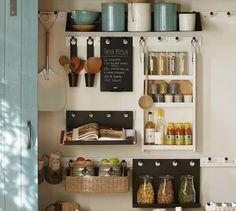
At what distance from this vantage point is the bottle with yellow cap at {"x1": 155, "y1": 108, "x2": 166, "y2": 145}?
4016 millimetres

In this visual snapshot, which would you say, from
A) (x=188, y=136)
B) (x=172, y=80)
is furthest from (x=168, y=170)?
(x=172, y=80)

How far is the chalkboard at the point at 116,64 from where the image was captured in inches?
158

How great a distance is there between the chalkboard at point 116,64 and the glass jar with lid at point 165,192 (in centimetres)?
69

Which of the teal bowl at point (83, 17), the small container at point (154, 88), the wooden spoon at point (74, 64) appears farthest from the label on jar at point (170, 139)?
the teal bowl at point (83, 17)

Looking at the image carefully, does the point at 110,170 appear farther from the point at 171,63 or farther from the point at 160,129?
the point at 171,63

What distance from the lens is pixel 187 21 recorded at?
3898 mm

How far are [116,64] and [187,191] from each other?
1.01 meters

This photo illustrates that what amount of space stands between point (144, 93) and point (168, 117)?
0.81 ft

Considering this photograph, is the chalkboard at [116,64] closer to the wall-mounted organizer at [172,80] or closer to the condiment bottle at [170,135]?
the wall-mounted organizer at [172,80]

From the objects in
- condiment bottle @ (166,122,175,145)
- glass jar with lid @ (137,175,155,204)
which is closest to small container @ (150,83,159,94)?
condiment bottle @ (166,122,175,145)

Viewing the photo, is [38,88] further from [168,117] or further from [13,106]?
[168,117]

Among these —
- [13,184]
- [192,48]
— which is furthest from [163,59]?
[13,184]

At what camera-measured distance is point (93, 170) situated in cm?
396

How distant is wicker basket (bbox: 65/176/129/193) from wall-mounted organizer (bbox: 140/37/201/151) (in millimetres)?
307
